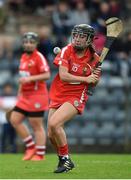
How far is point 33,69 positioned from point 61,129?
3.66 m

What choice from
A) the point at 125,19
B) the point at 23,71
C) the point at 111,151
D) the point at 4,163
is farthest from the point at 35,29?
the point at 4,163

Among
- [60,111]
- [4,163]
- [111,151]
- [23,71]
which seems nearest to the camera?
[60,111]

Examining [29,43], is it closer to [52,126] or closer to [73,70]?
[73,70]

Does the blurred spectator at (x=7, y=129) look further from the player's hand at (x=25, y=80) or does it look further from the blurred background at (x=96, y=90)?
the player's hand at (x=25, y=80)

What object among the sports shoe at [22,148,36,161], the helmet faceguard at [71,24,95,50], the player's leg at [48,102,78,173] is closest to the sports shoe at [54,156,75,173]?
the player's leg at [48,102,78,173]

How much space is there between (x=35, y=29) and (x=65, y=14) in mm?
1043

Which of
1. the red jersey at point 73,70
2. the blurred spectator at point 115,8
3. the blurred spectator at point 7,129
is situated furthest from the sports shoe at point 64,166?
the blurred spectator at point 115,8

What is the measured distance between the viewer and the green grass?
34.0ft

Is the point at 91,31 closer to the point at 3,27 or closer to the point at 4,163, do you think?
the point at 4,163

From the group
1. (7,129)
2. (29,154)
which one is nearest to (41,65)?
(29,154)

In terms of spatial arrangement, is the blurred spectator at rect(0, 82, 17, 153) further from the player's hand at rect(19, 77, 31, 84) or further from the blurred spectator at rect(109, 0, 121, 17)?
the player's hand at rect(19, 77, 31, 84)

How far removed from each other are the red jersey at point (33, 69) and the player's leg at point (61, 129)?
133 inches

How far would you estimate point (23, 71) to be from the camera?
1445 cm

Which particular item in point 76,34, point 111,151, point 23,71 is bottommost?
point 111,151
